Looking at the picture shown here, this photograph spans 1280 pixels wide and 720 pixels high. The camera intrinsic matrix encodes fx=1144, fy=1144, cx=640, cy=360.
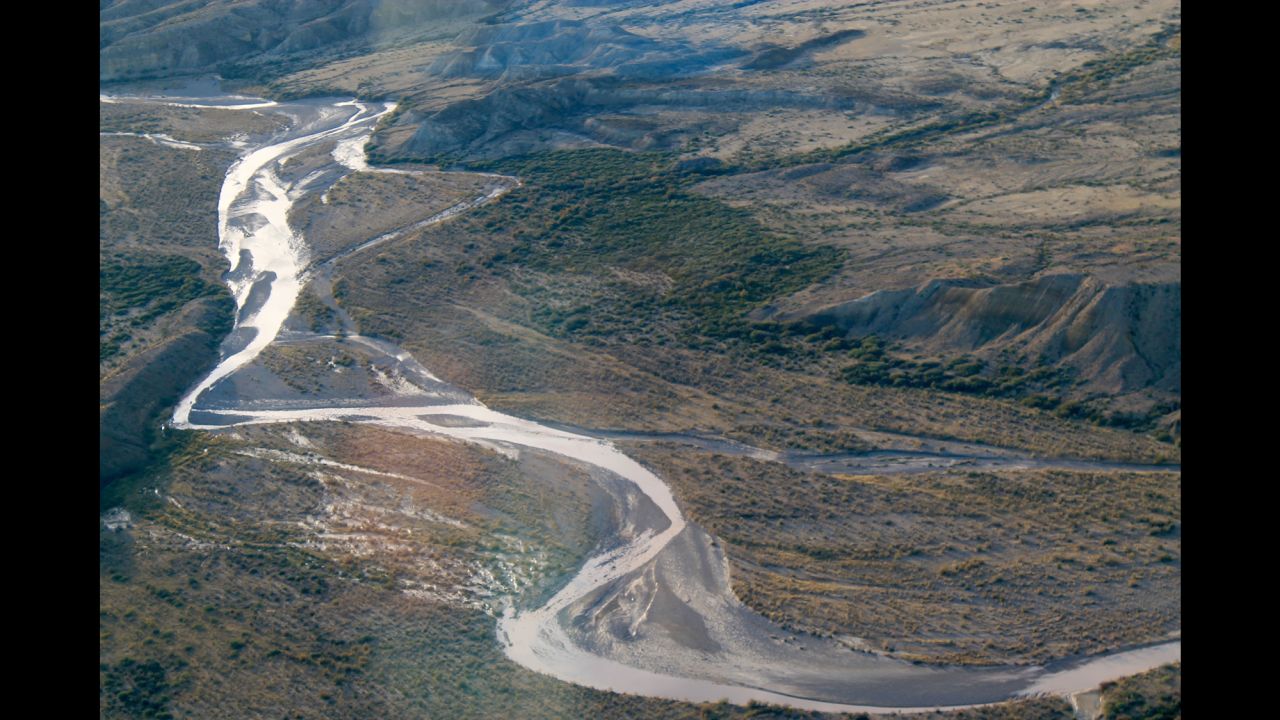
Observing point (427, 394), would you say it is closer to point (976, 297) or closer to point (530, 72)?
point (976, 297)

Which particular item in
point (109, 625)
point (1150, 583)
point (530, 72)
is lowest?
point (1150, 583)

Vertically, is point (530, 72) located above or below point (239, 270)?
above

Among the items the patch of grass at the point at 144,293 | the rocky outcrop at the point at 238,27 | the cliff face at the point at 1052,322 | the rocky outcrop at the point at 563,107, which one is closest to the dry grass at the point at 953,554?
the cliff face at the point at 1052,322

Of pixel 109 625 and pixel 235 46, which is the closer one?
pixel 109 625

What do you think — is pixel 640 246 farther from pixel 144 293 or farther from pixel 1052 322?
pixel 144 293

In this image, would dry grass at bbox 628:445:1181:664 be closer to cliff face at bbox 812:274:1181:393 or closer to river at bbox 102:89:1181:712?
river at bbox 102:89:1181:712
